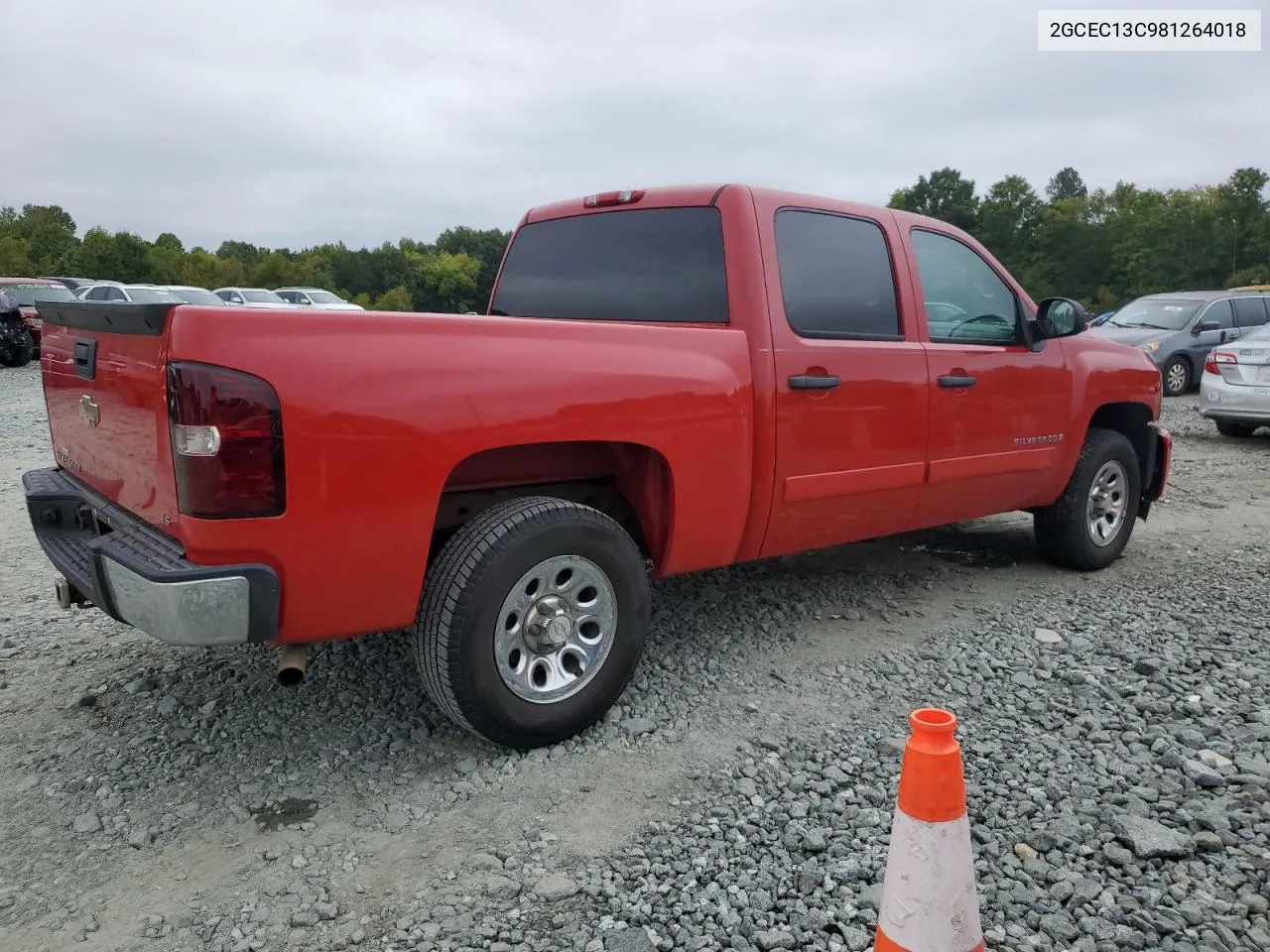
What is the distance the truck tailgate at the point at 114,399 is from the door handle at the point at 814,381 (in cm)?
216

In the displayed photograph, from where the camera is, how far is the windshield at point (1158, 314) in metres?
14.5

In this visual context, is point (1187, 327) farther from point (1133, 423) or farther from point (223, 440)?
point (223, 440)

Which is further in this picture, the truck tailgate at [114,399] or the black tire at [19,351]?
the black tire at [19,351]

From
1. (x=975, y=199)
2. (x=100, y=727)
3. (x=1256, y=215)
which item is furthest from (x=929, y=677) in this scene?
(x=975, y=199)

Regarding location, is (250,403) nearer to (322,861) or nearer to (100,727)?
(322,861)

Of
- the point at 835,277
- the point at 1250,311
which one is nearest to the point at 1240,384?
the point at 1250,311

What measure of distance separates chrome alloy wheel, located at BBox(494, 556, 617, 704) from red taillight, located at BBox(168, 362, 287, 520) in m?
0.84

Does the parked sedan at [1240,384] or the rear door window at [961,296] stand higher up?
the rear door window at [961,296]

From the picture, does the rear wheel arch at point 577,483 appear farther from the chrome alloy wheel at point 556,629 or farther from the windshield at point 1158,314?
the windshield at point 1158,314

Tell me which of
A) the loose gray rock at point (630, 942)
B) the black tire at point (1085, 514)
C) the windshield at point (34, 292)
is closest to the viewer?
the loose gray rock at point (630, 942)

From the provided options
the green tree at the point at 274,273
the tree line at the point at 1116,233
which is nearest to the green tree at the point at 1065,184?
the tree line at the point at 1116,233

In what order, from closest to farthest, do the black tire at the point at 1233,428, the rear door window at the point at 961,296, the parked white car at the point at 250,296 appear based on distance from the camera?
the rear door window at the point at 961,296 → the black tire at the point at 1233,428 → the parked white car at the point at 250,296

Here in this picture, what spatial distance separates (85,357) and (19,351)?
1842 centimetres

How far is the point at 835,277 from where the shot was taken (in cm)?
396
